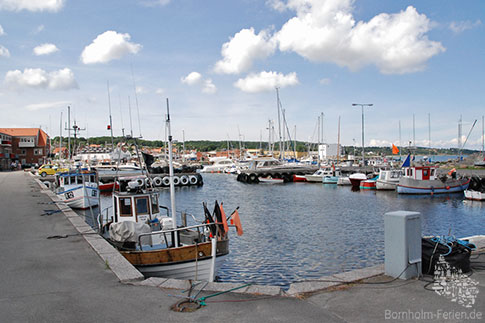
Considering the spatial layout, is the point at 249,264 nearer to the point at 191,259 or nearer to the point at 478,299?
the point at 191,259

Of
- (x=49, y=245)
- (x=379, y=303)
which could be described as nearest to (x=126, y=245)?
(x=49, y=245)

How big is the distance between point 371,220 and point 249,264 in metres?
14.3

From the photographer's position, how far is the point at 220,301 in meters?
6.60

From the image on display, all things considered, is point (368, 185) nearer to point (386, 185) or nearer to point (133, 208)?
point (386, 185)

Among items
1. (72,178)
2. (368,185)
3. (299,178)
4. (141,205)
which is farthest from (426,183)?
(141,205)

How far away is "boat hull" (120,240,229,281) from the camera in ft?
36.9

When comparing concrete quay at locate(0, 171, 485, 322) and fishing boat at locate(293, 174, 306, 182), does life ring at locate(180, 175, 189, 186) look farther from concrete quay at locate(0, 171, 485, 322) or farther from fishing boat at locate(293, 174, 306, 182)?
concrete quay at locate(0, 171, 485, 322)

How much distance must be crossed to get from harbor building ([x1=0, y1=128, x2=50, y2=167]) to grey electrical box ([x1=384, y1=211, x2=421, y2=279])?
108642mm

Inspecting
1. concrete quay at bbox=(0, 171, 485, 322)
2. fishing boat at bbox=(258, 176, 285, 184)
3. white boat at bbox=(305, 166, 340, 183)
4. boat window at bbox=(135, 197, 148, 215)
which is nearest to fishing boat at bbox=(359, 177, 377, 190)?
white boat at bbox=(305, 166, 340, 183)

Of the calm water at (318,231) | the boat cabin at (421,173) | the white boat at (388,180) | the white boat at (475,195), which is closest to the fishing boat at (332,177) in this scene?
the white boat at (388,180)

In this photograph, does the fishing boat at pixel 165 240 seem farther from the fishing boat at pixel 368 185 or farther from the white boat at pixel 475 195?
the fishing boat at pixel 368 185

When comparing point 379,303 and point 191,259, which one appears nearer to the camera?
point 379,303

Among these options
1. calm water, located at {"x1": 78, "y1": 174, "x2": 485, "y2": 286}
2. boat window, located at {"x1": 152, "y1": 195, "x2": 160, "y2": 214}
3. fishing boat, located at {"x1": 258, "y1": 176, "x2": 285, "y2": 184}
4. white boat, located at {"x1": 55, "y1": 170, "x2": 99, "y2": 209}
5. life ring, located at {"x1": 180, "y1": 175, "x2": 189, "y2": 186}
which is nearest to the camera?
calm water, located at {"x1": 78, "y1": 174, "x2": 485, "y2": 286}

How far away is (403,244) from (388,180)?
45842 mm
